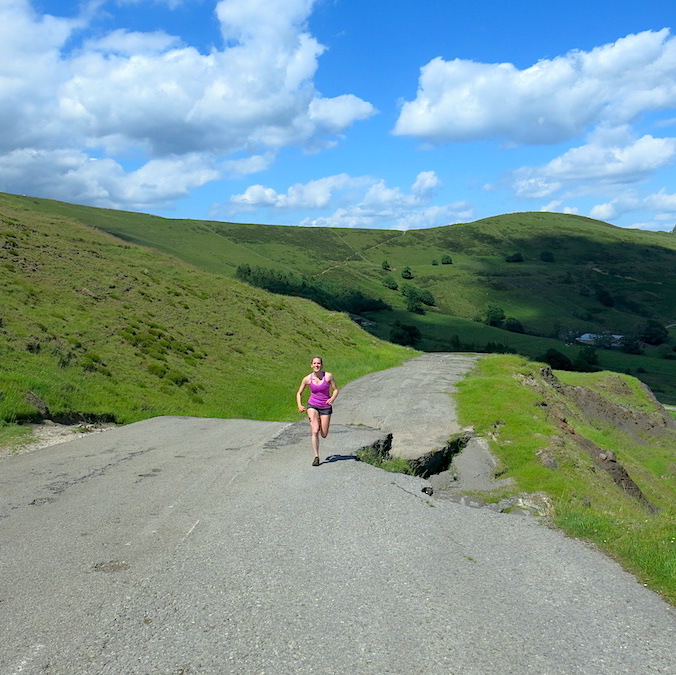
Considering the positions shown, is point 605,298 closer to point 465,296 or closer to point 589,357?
point 465,296

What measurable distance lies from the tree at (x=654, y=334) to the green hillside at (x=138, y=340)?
11842 cm

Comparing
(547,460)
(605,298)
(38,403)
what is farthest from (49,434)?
(605,298)

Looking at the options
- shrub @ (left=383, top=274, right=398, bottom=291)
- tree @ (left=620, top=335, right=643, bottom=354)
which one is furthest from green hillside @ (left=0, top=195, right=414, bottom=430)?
shrub @ (left=383, top=274, right=398, bottom=291)

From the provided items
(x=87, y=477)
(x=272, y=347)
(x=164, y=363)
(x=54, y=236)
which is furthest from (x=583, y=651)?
(x=54, y=236)

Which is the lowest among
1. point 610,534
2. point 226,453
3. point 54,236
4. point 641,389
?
point 641,389

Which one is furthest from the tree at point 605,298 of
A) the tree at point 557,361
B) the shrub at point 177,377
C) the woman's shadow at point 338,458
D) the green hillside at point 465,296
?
the woman's shadow at point 338,458

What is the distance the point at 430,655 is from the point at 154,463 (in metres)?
9.82

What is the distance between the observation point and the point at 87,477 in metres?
12.4

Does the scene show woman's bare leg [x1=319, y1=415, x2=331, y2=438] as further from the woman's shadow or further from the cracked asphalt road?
the cracked asphalt road

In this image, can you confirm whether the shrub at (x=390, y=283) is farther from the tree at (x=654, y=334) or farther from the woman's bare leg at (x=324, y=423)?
the woman's bare leg at (x=324, y=423)

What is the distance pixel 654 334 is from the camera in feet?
499

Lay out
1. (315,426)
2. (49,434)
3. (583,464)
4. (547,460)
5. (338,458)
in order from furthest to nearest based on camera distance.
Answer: (583,464)
(49,434)
(547,460)
(338,458)
(315,426)

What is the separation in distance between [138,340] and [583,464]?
2205 cm

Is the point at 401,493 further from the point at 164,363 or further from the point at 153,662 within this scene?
the point at 164,363
